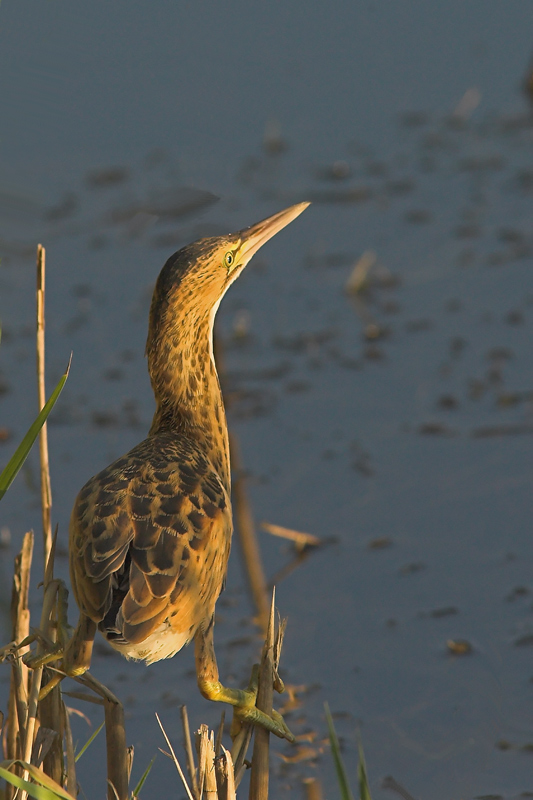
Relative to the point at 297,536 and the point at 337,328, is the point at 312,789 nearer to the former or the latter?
the point at 297,536

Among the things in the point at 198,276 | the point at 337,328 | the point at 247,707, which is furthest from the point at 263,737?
the point at 337,328

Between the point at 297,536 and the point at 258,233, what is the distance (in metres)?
2.10

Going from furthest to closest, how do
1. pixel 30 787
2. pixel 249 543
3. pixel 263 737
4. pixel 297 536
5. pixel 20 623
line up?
1. pixel 249 543
2. pixel 297 536
3. pixel 20 623
4. pixel 263 737
5. pixel 30 787

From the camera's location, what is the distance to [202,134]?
29.7 ft

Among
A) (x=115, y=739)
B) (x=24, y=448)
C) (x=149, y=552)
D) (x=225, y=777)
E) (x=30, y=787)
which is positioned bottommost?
(x=225, y=777)

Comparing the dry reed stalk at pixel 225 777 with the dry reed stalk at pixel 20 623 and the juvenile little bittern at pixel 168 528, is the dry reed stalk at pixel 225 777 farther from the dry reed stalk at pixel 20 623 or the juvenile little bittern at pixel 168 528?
the dry reed stalk at pixel 20 623

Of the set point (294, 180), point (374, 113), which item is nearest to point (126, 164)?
point (294, 180)

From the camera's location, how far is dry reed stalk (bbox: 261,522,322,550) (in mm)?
5918

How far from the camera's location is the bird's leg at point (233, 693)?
338 centimetres

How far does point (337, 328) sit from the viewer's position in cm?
741

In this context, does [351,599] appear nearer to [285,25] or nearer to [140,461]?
[140,461]

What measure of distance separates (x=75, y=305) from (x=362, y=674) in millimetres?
3321

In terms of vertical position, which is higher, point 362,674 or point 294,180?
point 294,180

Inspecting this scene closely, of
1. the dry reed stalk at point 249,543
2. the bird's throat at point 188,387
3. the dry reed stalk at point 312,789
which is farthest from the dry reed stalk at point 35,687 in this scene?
the dry reed stalk at point 249,543
